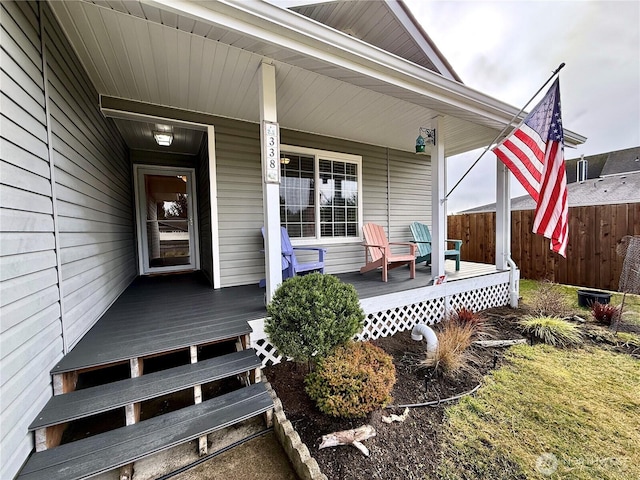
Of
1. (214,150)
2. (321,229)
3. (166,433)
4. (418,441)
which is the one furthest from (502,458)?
(214,150)

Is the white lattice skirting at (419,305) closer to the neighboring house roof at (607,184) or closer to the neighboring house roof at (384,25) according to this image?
the neighboring house roof at (384,25)

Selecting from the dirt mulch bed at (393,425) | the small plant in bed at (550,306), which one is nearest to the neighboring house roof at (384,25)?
the small plant in bed at (550,306)

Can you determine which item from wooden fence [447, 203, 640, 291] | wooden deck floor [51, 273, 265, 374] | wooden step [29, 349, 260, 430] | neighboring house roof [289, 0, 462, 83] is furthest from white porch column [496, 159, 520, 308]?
wooden step [29, 349, 260, 430]

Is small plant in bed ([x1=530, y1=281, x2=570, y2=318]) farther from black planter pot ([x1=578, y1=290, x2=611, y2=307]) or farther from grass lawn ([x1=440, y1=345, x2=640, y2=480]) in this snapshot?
grass lawn ([x1=440, y1=345, x2=640, y2=480])

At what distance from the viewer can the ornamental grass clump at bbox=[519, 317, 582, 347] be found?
309 centimetres

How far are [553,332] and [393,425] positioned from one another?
110 inches

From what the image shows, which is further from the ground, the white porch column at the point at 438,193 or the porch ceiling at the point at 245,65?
the porch ceiling at the point at 245,65

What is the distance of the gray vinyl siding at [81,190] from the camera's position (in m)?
1.90

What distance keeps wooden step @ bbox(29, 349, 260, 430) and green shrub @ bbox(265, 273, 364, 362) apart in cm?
34

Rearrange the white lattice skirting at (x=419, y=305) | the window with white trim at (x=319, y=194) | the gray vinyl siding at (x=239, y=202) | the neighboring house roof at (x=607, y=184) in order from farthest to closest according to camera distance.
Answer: the neighboring house roof at (x=607, y=184) < the window with white trim at (x=319, y=194) < the gray vinyl siding at (x=239, y=202) < the white lattice skirting at (x=419, y=305)

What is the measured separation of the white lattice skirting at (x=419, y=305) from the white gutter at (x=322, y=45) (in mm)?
2427

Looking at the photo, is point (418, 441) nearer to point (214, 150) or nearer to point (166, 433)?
point (166, 433)

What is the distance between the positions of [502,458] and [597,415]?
3.49 ft

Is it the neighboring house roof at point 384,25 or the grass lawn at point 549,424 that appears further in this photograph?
the neighboring house roof at point 384,25
